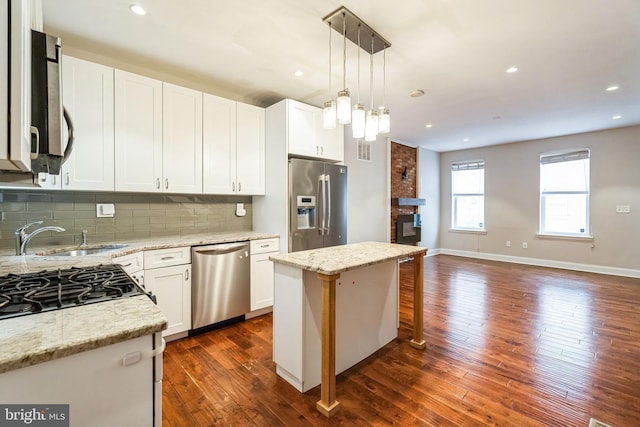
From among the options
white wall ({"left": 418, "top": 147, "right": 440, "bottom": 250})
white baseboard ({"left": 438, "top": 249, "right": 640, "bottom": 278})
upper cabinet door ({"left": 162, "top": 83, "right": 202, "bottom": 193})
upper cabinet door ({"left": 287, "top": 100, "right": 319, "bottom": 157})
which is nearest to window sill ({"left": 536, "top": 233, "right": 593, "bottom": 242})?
white baseboard ({"left": 438, "top": 249, "right": 640, "bottom": 278})

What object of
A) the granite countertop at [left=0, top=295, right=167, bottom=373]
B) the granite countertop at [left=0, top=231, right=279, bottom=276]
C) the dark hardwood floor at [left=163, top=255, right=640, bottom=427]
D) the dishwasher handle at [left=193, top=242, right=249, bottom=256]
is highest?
the granite countertop at [left=0, top=231, right=279, bottom=276]

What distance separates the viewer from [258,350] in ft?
8.34

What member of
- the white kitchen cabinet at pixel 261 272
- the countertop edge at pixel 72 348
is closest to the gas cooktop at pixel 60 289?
the countertop edge at pixel 72 348

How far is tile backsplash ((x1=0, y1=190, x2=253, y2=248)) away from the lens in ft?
7.71

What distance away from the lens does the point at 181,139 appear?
9.53 feet

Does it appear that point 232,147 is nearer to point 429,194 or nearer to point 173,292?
point 173,292

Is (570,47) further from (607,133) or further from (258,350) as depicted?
(607,133)

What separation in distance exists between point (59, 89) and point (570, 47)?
3.49 m

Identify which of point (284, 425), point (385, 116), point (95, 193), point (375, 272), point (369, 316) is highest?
point (385, 116)

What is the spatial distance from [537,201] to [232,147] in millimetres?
6020

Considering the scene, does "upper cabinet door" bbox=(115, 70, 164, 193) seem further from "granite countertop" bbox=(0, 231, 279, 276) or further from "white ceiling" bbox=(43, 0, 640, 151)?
"granite countertop" bbox=(0, 231, 279, 276)

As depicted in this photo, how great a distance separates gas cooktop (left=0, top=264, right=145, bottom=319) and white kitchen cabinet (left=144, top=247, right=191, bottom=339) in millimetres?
1033

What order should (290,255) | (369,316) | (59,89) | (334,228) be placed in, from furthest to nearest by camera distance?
(334,228) < (369,316) < (290,255) < (59,89)

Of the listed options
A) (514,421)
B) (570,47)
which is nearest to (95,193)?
(514,421)
